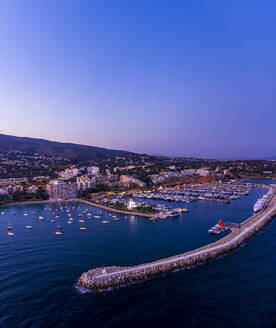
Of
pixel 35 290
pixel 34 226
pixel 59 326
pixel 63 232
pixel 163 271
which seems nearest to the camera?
pixel 59 326

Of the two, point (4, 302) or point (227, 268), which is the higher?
point (227, 268)

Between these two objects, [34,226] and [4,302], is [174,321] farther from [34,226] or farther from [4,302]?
[34,226]

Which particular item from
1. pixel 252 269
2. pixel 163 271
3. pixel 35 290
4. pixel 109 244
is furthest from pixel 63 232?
pixel 252 269

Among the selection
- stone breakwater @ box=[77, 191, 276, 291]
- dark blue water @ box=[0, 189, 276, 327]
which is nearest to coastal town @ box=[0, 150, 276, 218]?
dark blue water @ box=[0, 189, 276, 327]

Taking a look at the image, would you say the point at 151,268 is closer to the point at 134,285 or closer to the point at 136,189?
the point at 134,285

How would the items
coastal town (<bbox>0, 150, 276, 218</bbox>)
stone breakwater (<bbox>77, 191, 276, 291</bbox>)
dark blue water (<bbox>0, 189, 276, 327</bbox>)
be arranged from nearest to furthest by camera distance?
dark blue water (<bbox>0, 189, 276, 327</bbox>), stone breakwater (<bbox>77, 191, 276, 291</bbox>), coastal town (<bbox>0, 150, 276, 218</bbox>)

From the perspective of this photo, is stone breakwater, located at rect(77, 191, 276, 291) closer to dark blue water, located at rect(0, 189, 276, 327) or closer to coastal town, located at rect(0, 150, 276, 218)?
dark blue water, located at rect(0, 189, 276, 327)

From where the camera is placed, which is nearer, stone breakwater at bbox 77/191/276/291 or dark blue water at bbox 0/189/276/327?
dark blue water at bbox 0/189/276/327

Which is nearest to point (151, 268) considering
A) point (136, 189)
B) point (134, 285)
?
point (134, 285)
